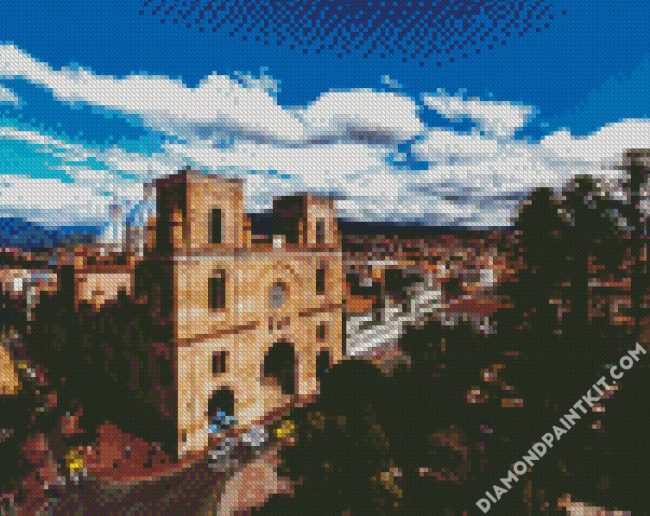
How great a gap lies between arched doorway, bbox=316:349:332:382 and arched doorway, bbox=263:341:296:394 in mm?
2480

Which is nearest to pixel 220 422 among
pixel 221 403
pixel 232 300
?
pixel 221 403

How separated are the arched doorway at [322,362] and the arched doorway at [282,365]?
2480mm

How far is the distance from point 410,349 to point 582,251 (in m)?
12.4

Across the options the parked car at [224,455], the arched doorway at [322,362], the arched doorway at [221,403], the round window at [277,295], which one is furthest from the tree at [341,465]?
the arched doorway at [322,362]

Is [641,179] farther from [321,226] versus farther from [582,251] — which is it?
[321,226]

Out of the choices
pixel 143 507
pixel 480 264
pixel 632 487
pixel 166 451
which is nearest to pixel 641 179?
pixel 632 487

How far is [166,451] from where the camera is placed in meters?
23.6

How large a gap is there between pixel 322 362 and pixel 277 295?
674 cm

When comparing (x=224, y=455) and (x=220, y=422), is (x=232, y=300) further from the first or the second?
(x=224, y=455)

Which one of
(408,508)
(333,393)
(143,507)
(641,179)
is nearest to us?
(641,179)

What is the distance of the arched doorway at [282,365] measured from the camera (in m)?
29.1

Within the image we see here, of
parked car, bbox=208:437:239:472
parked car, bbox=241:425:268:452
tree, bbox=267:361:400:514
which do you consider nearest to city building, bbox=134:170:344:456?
parked car, bbox=208:437:239:472

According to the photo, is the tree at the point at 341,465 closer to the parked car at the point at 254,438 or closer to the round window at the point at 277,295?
the parked car at the point at 254,438

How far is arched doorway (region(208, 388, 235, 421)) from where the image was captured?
84.2 feet
